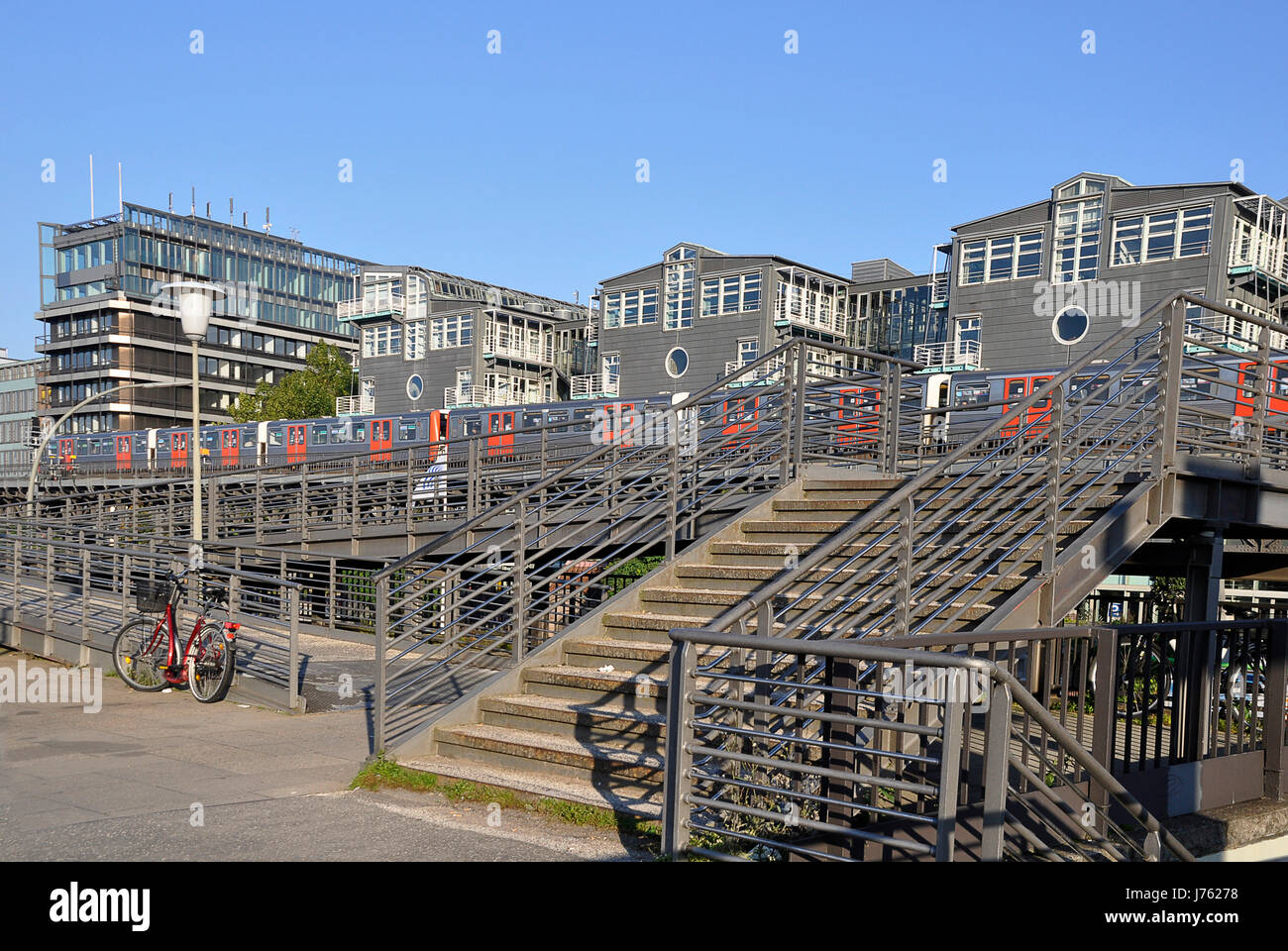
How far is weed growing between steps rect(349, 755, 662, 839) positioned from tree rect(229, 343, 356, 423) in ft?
195

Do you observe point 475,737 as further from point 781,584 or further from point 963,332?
point 963,332

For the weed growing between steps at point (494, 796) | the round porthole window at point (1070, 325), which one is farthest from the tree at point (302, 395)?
the weed growing between steps at point (494, 796)

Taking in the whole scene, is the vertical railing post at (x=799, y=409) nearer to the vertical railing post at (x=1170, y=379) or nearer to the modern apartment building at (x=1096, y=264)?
the vertical railing post at (x=1170, y=379)

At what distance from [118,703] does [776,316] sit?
129 feet

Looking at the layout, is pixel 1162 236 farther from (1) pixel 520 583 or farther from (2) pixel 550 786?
(2) pixel 550 786

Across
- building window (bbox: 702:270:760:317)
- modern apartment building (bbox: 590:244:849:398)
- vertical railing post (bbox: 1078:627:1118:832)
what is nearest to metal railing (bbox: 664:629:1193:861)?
vertical railing post (bbox: 1078:627:1118:832)

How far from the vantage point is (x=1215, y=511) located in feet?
27.1

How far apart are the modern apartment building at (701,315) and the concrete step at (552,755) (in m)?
39.4

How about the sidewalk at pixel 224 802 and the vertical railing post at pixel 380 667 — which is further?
the vertical railing post at pixel 380 667

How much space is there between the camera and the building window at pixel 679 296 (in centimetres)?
5009

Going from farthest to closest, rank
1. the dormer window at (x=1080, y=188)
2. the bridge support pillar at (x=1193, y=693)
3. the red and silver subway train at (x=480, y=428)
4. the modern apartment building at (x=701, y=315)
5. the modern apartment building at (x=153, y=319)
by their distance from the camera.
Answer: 1. the modern apartment building at (x=153, y=319)
2. the modern apartment building at (x=701, y=315)
3. the dormer window at (x=1080, y=188)
4. the red and silver subway train at (x=480, y=428)
5. the bridge support pillar at (x=1193, y=693)

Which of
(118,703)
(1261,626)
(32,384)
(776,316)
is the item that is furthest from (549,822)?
(32,384)

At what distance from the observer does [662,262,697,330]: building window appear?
164 ft
